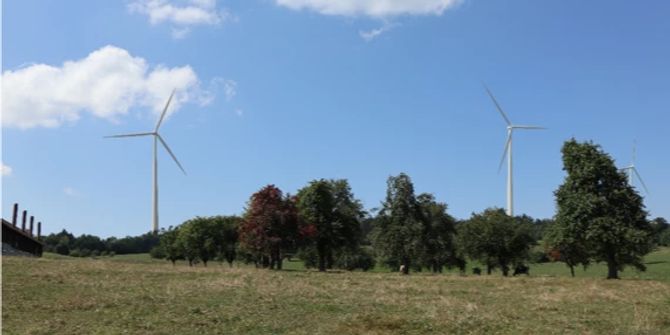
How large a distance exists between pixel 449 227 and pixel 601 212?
116 ft

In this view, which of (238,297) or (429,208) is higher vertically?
(429,208)

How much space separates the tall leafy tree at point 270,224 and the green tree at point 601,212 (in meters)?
25.6

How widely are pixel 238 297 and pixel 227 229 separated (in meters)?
74.3

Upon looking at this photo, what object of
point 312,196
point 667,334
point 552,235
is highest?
point 312,196

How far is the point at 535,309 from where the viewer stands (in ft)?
74.6

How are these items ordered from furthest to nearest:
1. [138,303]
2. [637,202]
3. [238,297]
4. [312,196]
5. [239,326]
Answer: [312,196], [637,202], [238,297], [138,303], [239,326]

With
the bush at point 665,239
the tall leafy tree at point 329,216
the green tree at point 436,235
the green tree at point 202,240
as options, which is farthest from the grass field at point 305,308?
the bush at point 665,239

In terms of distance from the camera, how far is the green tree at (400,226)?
66.5 metres

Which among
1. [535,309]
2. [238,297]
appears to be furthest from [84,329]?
[535,309]

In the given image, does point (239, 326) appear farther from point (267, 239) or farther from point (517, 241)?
point (517, 241)

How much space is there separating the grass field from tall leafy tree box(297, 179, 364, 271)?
31935 mm

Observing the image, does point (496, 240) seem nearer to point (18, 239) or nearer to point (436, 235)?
point (436, 235)

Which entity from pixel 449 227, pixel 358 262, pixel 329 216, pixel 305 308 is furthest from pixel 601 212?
pixel 358 262

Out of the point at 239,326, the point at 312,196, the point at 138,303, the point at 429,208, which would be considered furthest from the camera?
the point at 429,208
